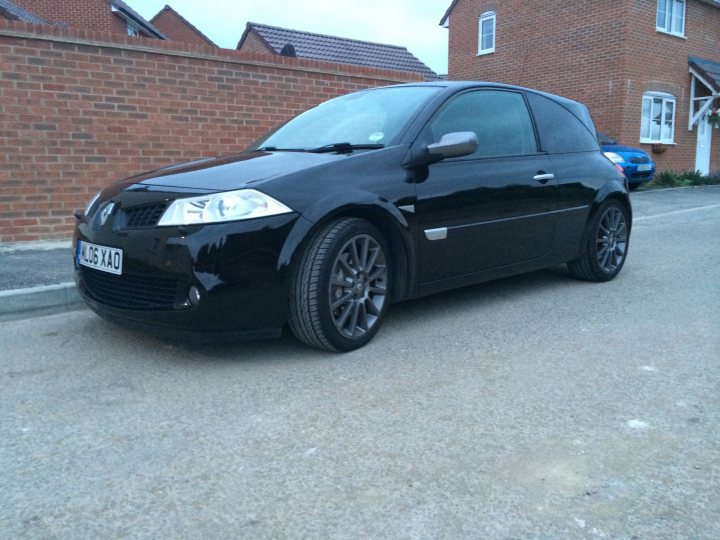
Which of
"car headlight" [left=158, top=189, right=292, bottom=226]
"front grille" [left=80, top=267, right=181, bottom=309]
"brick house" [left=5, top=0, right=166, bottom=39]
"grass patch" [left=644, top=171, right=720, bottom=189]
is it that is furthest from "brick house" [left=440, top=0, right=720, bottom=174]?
"front grille" [left=80, top=267, right=181, bottom=309]

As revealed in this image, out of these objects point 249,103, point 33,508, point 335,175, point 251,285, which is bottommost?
point 33,508

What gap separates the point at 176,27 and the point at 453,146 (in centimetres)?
4121

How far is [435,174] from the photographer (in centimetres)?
414

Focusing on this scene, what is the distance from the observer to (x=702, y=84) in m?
19.3

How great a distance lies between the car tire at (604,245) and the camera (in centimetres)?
544

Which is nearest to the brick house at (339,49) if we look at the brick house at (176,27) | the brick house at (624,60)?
the brick house at (624,60)

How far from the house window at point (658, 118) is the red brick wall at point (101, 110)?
42.8 ft

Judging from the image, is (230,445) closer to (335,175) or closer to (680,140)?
(335,175)

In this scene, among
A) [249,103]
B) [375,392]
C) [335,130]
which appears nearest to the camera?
[375,392]

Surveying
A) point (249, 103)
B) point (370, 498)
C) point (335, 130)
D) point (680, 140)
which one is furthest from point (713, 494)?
point (680, 140)

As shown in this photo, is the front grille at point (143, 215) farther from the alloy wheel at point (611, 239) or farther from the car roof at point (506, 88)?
the alloy wheel at point (611, 239)

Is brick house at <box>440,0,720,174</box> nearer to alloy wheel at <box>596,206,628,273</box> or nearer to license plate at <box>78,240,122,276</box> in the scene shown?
alloy wheel at <box>596,206,628,273</box>

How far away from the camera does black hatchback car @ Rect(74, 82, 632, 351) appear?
334 centimetres

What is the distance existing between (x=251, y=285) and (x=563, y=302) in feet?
8.64
